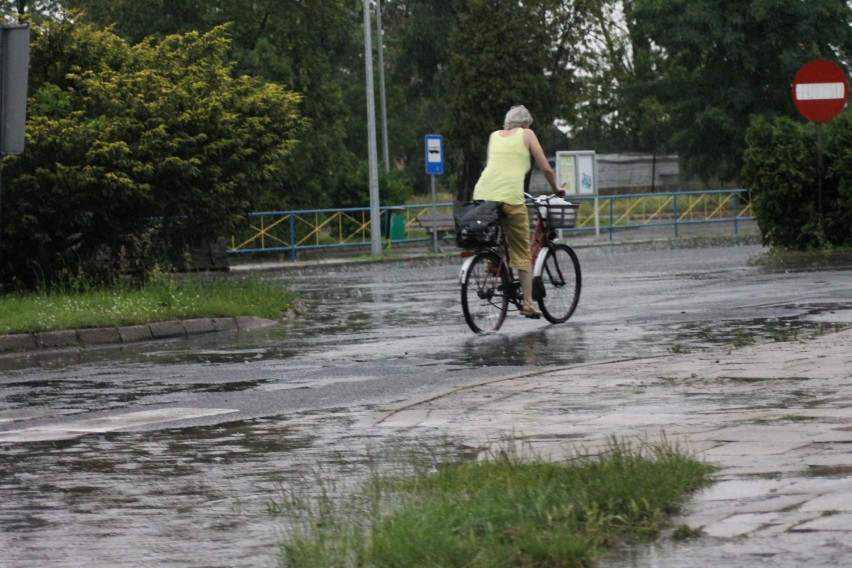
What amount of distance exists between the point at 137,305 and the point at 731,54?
5236cm

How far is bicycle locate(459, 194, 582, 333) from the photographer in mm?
14406

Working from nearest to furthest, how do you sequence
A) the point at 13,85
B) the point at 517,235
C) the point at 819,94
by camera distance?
the point at 13,85 < the point at 517,235 < the point at 819,94

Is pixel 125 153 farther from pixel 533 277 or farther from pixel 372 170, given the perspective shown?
pixel 372 170

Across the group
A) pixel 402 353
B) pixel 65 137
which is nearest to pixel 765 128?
pixel 65 137

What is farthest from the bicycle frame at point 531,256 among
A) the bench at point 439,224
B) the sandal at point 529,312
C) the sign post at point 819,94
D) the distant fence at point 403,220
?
the bench at point 439,224

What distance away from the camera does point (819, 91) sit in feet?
A: 77.9

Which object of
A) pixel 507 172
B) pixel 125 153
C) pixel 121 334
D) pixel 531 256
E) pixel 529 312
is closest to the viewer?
pixel 507 172

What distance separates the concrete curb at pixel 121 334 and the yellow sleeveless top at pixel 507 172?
3.68 metres

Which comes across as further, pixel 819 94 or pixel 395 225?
pixel 395 225

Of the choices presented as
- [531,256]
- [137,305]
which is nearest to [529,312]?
[531,256]

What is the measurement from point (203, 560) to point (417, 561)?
2.90ft

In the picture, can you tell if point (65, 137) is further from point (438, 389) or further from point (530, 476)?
point (530, 476)

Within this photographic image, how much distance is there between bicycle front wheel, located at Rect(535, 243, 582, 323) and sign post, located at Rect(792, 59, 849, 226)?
8.98 meters

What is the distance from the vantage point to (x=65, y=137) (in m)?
18.9
